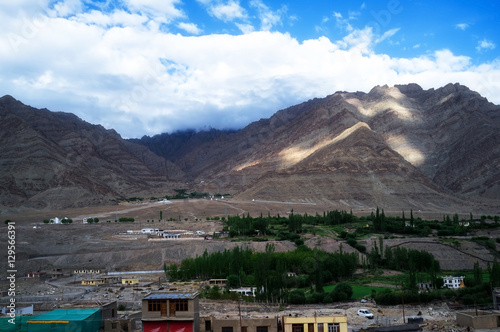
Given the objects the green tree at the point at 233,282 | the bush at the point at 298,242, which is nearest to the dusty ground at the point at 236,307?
the green tree at the point at 233,282

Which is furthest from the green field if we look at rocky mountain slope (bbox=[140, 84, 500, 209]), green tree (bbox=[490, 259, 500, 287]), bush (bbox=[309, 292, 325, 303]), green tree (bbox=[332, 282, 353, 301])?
rocky mountain slope (bbox=[140, 84, 500, 209])

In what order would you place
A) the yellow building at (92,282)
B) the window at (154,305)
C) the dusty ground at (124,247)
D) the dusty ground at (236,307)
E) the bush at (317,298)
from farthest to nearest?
the dusty ground at (124,247)
the yellow building at (92,282)
the bush at (317,298)
the dusty ground at (236,307)
the window at (154,305)

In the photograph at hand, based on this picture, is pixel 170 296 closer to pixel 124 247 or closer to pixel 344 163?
pixel 124 247

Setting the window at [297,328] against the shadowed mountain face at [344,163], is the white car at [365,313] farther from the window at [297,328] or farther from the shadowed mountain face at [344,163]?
the shadowed mountain face at [344,163]

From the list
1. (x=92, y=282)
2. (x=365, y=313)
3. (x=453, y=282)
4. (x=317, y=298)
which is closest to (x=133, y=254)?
(x=92, y=282)

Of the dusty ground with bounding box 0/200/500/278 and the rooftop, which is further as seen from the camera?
the dusty ground with bounding box 0/200/500/278

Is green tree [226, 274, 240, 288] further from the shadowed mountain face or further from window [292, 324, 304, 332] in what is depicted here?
the shadowed mountain face

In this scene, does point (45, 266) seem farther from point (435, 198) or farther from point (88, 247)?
point (435, 198)
